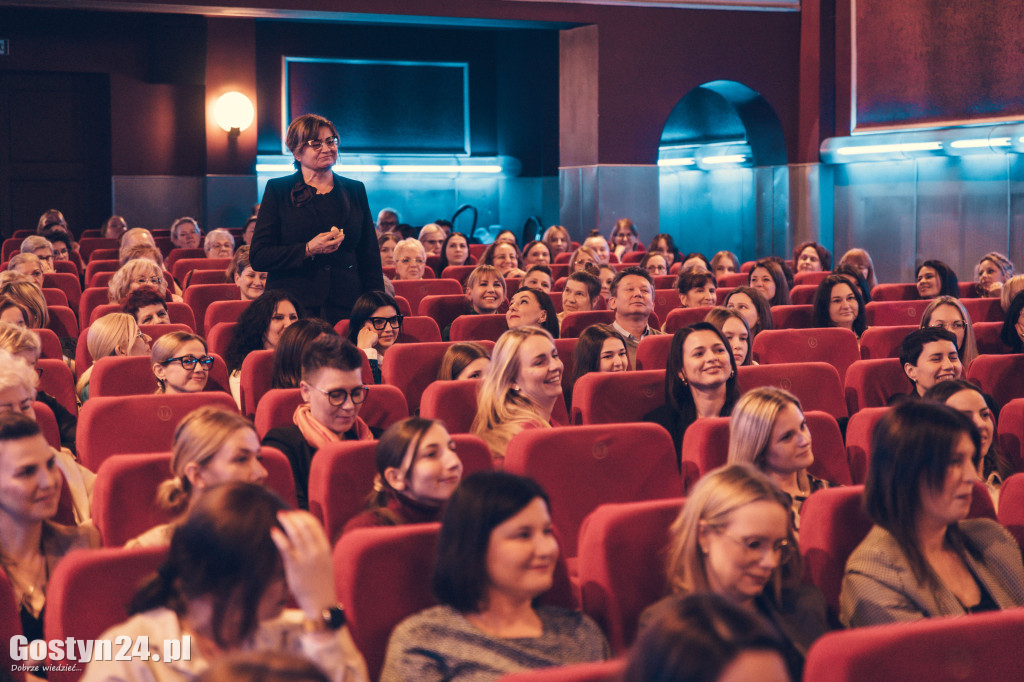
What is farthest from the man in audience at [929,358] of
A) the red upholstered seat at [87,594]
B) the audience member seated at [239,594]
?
the red upholstered seat at [87,594]

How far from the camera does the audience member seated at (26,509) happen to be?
2.17 m

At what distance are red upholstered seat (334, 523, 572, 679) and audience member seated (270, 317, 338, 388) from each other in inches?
58.7

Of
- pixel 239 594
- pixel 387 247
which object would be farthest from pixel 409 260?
pixel 239 594

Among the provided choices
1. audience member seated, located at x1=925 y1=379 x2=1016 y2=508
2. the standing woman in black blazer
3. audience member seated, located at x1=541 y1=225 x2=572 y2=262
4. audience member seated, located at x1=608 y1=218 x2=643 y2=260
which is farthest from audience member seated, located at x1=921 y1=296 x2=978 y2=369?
audience member seated, located at x1=608 y1=218 x2=643 y2=260

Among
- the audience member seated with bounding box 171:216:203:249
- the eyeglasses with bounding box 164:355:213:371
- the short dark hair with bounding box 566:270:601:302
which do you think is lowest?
the eyeglasses with bounding box 164:355:213:371

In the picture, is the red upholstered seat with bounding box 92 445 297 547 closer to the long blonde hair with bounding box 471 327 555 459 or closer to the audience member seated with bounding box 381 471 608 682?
the audience member seated with bounding box 381 471 608 682

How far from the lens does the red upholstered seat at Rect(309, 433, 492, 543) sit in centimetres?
258

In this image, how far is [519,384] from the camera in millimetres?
3449

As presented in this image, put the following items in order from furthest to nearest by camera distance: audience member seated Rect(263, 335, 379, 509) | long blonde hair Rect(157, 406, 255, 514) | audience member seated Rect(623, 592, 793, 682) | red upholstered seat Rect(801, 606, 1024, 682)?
1. audience member seated Rect(263, 335, 379, 509)
2. long blonde hair Rect(157, 406, 255, 514)
3. red upholstered seat Rect(801, 606, 1024, 682)
4. audience member seated Rect(623, 592, 793, 682)

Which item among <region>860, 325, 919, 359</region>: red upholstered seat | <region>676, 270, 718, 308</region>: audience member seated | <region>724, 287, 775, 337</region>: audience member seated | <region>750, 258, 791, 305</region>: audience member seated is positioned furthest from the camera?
<region>750, 258, 791, 305</region>: audience member seated

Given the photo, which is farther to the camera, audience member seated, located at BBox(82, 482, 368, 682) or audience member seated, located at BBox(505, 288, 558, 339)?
audience member seated, located at BBox(505, 288, 558, 339)

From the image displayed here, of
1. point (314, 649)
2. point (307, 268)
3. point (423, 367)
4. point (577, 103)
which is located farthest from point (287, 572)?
point (577, 103)

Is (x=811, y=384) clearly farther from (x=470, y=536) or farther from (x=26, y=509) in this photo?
(x=26, y=509)

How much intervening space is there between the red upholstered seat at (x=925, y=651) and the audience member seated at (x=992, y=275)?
555 cm
